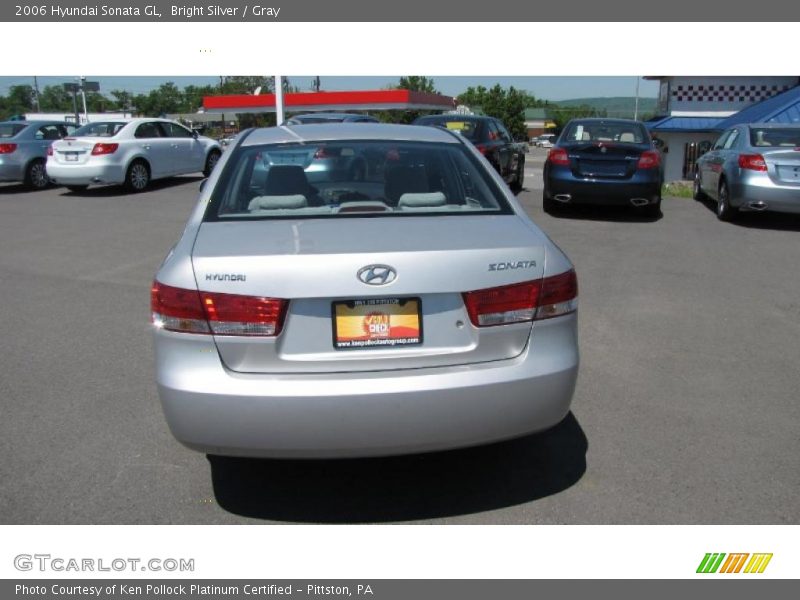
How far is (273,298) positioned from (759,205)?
9.58 m

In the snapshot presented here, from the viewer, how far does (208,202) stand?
3.78m

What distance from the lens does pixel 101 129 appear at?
53.2 ft

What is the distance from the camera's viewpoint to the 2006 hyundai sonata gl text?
3.02 metres

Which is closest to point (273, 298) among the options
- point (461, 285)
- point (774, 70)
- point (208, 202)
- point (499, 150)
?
point (461, 285)

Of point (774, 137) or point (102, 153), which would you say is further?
point (102, 153)

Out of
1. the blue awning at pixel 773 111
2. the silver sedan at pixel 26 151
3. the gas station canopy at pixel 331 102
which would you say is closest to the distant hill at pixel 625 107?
the gas station canopy at pixel 331 102

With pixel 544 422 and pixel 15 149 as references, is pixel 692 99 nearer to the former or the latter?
pixel 15 149

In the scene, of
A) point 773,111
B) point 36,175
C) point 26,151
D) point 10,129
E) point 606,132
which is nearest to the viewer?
point 606,132

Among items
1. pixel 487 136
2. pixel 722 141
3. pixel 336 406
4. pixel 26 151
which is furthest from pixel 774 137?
pixel 26 151

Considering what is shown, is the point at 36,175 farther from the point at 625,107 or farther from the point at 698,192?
the point at 625,107

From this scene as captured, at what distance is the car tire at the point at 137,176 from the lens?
1612 cm

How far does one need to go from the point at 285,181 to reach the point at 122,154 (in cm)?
1301

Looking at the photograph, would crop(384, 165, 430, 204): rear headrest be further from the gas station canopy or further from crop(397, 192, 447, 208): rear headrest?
the gas station canopy

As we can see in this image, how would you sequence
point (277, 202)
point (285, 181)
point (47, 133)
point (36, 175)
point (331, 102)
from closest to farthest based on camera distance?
point (277, 202)
point (285, 181)
point (36, 175)
point (47, 133)
point (331, 102)
